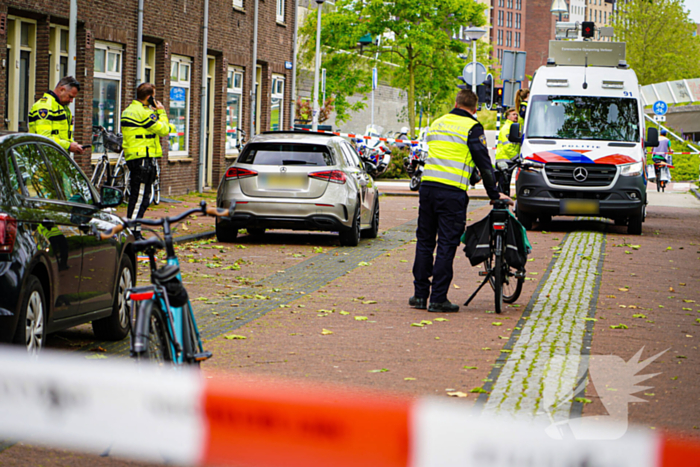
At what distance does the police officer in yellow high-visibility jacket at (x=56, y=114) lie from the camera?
38.5 feet

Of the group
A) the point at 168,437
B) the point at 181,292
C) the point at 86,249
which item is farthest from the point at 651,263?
the point at 168,437

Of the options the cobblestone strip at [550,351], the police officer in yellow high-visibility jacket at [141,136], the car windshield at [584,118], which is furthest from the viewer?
the car windshield at [584,118]

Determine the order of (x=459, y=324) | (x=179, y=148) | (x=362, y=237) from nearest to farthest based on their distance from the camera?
(x=459, y=324)
(x=362, y=237)
(x=179, y=148)

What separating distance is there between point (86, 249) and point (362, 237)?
1014cm

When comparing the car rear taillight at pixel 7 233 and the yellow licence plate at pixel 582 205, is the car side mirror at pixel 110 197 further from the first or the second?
the yellow licence plate at pixel 582 205

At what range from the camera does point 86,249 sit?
6652 millimetres

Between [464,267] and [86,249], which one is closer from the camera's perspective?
[86,249]

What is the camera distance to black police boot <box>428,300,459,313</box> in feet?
30.6

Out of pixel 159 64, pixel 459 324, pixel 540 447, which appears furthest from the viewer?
pixel 159 64

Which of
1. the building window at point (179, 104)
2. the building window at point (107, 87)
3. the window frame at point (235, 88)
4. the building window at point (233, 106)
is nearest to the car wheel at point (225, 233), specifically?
the building window at point (107, 87)

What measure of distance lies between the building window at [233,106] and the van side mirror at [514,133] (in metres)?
11.4

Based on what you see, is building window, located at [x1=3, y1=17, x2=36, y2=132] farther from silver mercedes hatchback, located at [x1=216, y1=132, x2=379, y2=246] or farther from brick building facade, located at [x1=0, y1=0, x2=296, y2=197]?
silver mercedes hatchback, located at [x1=216, y1=132, x2=379, y2=246]

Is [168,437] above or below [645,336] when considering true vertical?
above

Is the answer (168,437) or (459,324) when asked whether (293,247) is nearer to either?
(459,324)
